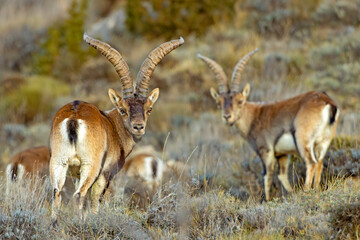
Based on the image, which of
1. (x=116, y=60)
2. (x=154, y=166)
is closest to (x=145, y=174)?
(x=154, y=166)

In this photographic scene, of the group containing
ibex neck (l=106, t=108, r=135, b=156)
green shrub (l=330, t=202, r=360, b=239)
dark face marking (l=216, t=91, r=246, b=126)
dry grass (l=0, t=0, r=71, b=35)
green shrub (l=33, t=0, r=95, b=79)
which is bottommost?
green shrub (l=330, t=202, r=360, b=239)

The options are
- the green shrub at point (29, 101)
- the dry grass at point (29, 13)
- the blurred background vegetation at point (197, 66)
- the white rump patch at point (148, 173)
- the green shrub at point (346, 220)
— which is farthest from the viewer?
the dry grass at point (29, 13)

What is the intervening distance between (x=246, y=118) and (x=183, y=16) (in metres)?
11.1

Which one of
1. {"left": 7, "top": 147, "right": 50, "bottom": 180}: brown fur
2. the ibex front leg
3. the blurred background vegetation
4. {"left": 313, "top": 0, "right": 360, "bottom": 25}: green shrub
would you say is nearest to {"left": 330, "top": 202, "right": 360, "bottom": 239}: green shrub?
the ibex front leg

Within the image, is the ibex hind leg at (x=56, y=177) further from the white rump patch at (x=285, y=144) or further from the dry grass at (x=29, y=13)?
the dry grass at (x=29, y=13)

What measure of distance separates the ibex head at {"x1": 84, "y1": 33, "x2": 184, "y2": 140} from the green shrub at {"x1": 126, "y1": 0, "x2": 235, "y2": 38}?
41.5ft

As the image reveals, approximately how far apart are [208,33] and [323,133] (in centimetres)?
1175

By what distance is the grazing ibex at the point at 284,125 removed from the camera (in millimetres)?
8398

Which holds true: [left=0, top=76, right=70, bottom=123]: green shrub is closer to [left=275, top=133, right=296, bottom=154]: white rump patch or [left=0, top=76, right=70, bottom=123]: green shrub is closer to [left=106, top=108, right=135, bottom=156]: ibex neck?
[left=275, top=133, right=296, bottom=154]: white rump patch

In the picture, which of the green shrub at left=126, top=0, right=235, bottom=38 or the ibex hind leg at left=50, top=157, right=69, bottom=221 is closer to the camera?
the ibex hind leg at left=50, top=157, right=69, bottom=221

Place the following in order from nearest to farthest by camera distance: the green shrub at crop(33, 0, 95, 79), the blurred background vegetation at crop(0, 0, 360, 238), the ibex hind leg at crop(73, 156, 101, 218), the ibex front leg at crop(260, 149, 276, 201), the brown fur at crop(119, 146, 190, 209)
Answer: the ibex hind leg at crop(73, 156, 101, 218) < the ibex front leg at crop(260, 149, 276, 201) < the brown fur at crop(119, 146, 190, 209) < the blurred background vegetation at crop(0, 0, 360, 238) < the green shrub at crop(33, 0, 95, 79)

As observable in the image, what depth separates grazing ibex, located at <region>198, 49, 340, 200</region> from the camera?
27.6 ft

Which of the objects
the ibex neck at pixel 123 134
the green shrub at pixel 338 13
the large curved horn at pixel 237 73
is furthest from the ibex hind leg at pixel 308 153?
the green shrub at pixel 338 13

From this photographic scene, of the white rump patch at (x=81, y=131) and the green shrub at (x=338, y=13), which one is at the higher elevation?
the green shrub at (x=338, y=13)
